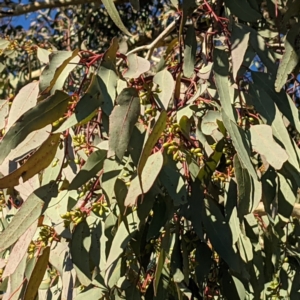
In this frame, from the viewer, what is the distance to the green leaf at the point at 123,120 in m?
0.98

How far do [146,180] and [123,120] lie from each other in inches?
4.5

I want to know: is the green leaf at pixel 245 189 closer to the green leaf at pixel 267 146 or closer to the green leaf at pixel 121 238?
the green leaf at pixel 267 146

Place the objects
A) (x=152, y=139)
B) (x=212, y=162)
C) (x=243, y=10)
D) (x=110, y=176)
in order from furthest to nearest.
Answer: (x=243, y=10)
(x=212, y=162)
(x=110, y=176)
(x=152, y=139)

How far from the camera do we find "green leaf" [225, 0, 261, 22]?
1.29 metres

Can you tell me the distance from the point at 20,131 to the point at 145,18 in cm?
273

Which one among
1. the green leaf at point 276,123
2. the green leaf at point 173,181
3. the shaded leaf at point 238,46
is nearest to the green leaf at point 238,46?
the shaded leaf at point 238,46

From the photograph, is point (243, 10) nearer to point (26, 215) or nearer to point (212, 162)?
point (212, 162)

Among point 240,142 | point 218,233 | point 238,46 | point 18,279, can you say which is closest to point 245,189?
point 240,142

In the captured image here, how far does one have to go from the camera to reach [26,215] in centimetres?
107

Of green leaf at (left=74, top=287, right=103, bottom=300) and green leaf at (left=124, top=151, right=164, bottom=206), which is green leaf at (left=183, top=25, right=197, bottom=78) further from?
green leaf at (left=74, top=287, right=103, bottom=300)

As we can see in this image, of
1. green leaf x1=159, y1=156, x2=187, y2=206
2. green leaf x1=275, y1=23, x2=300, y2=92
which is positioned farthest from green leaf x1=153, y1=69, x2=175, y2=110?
green leaf x1=275, y1=23, x2=300, y2=92

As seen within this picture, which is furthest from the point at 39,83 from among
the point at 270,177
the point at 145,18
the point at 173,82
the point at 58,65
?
the point at 145,18

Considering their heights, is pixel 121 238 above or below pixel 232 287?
above

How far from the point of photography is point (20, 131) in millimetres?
1023
